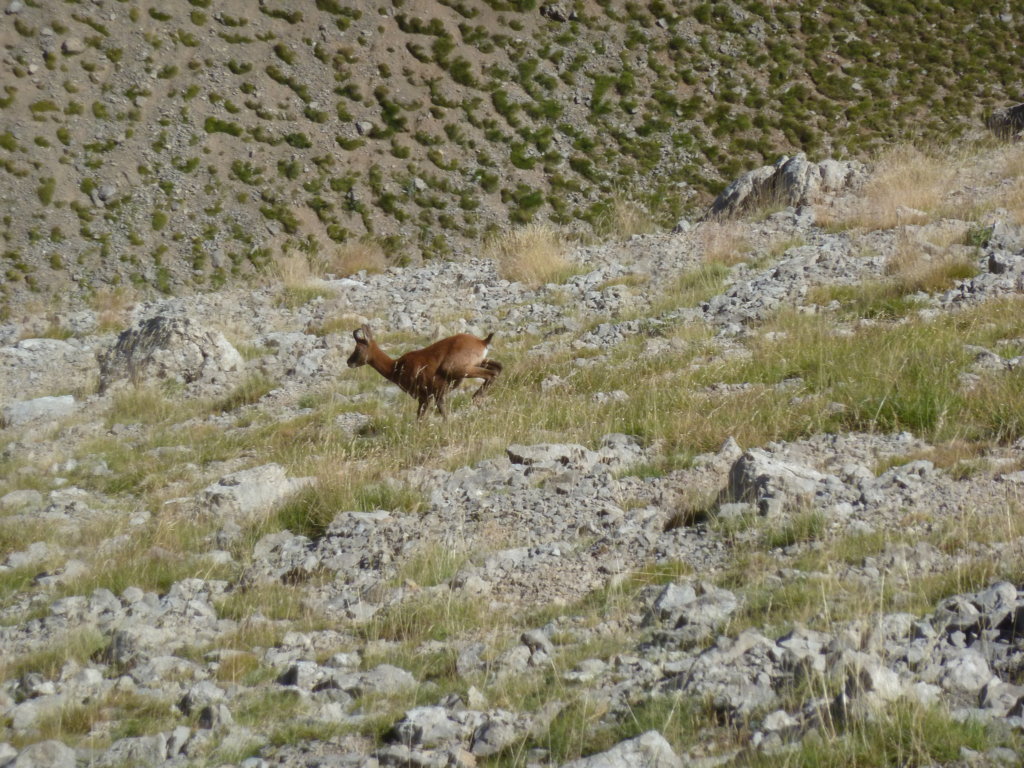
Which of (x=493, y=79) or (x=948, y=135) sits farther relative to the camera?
(x=493, y=79)

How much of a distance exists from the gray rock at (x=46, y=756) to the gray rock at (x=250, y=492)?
3.18 meters

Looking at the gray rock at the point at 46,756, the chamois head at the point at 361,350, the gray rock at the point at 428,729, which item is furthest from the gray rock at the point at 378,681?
the chamois head at the point at 361,350

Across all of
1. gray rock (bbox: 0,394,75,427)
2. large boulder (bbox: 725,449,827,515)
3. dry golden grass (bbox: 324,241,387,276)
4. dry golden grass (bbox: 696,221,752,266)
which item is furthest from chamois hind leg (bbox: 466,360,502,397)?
dry golden grass (bbox: 324,241,387,276)

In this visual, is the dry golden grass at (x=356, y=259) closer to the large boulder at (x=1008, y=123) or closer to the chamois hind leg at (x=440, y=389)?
the chamois hind leg at (x=440, y=389)

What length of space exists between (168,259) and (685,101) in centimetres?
1413

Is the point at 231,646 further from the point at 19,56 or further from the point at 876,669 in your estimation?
the point at 19,56

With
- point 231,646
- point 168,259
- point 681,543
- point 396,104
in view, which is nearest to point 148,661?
point 231,646

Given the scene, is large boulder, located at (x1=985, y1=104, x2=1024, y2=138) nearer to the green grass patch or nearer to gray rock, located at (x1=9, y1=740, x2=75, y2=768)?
the green grass patch

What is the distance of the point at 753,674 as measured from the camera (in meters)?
4.09

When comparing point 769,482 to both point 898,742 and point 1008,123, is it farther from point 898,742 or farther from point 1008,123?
point 1008,123

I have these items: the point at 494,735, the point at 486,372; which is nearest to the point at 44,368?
the point at 486,372

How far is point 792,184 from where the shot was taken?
16734mm

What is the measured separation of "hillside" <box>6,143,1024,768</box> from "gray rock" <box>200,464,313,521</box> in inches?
0.9

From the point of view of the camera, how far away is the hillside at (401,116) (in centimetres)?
2370
